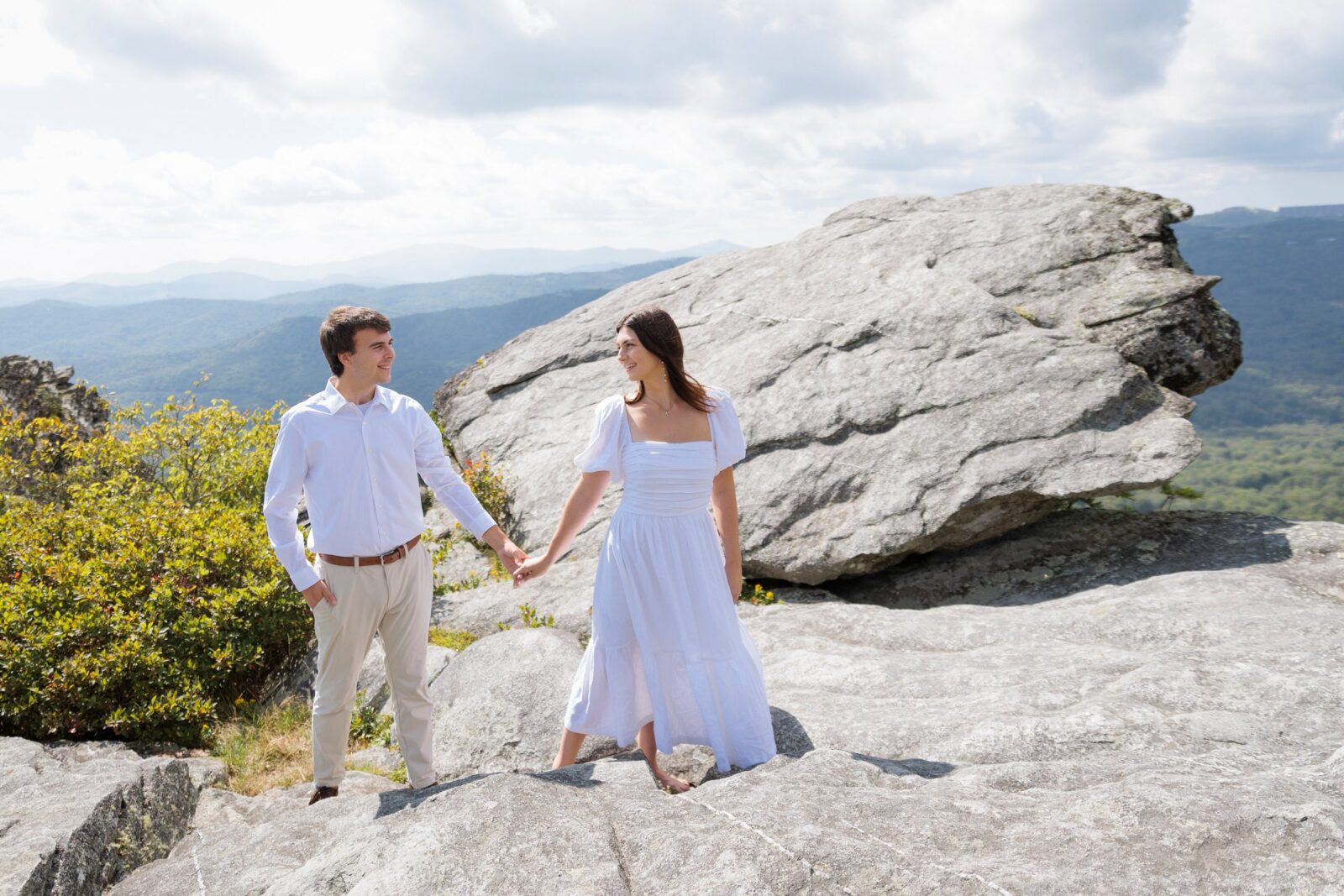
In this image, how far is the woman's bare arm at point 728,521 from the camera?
6.39 m

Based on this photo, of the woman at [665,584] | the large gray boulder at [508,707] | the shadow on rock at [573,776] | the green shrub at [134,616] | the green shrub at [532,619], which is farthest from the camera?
the green shrub at [532,619]

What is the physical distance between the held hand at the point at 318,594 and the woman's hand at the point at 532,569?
4.68ft

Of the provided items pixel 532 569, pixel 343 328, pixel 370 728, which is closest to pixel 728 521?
pixel 532 569

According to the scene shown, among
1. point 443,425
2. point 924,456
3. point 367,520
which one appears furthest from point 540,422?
point 367,520

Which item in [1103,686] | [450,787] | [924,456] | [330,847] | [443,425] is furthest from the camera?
[443,425]

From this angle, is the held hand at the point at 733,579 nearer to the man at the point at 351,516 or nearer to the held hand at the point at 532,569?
the held hand at the point at 532,569

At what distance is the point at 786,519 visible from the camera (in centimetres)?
1098

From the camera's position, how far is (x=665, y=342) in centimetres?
600

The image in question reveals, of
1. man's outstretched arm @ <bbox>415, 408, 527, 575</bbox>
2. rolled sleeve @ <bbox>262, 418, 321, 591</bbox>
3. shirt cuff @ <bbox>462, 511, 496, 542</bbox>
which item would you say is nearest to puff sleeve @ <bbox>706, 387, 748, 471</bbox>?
man's outstretched arm @ <bbox>415, 408, 527, 575</bbox>

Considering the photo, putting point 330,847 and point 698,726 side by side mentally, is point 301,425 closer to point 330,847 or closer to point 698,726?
point 330,847

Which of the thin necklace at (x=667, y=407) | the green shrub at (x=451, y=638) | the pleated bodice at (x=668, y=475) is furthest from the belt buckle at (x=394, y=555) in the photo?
the green shrub at (x=451, y=638)

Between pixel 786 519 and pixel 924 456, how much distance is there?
1985 mm

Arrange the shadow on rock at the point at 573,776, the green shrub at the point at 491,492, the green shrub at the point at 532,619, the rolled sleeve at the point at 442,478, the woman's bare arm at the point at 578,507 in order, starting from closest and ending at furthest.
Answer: the shadow on rock at the point at 573,776
the woman's bare arm at the point at 578,507
the rolled sleeve at the point at 442,478
the green shrub at the point at 532,619
the green shrub at the point at 491,492

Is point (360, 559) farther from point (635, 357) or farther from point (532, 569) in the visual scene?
point (635, 357)
